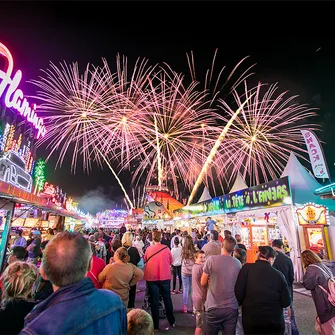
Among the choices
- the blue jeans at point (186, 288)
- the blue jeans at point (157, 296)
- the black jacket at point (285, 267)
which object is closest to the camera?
the black jacket at point (285, 267)

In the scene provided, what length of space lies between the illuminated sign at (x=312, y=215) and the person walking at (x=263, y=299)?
7328 mm

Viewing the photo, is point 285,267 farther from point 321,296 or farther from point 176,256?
point 176,256

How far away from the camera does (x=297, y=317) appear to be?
5.77m

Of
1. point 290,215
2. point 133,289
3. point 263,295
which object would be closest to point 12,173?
point 133,289

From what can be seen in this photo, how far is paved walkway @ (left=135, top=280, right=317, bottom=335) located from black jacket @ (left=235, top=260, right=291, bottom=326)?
2337 mm

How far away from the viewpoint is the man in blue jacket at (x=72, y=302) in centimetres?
124

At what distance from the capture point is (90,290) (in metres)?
1.43

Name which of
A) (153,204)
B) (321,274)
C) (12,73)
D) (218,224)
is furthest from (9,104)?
(218,224)

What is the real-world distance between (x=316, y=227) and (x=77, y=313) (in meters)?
10.5

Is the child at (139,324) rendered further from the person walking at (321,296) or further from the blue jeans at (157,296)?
the blue jeans at (157,296)

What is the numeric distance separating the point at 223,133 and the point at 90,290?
1521 cm

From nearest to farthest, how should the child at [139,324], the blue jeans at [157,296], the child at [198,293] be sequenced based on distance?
the child at [139,324]
the child at [198,293]
the blue jeans at [157,296]

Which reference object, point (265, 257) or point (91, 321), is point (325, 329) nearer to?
point (265, 257)

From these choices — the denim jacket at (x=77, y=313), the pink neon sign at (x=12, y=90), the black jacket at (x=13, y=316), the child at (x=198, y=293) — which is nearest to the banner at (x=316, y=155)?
the child at (x=198, y=293)
